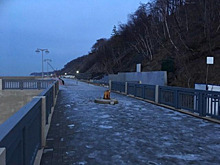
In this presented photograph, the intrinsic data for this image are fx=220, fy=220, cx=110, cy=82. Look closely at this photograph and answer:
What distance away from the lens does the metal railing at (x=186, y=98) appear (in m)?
8.88

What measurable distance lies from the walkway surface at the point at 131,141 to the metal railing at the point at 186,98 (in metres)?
0.64

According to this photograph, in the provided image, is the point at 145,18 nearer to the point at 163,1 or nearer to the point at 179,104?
the point at 163,1

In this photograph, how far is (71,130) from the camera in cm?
729

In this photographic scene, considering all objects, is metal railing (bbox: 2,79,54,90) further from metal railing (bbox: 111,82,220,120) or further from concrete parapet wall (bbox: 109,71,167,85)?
metal railing (bbox: 111,82,220,120)

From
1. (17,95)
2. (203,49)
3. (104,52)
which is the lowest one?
(17,95)

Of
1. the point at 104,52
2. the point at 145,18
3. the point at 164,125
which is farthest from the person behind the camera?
the point at 104,52

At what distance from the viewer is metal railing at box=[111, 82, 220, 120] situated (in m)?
8.88

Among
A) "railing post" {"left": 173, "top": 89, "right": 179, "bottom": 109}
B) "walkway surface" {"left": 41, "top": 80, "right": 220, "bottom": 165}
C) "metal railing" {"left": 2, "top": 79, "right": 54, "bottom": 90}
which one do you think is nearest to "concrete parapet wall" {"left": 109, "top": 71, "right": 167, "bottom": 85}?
"railing post" {"left": 173, "top": 89, "right": 179, "bottom": 109}

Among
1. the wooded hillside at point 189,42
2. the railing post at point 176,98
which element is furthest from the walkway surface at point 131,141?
the wooded hillside at point 189,42

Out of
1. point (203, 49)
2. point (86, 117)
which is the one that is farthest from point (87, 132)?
point (203, 49)

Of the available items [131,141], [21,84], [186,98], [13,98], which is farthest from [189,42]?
[131,141]

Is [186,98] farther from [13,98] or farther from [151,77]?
[13,98]

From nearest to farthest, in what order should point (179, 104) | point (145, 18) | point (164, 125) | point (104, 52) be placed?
1. point (164, 125)
2. point (179, 104)
3. point (145, 18)
4. point (104, 52)

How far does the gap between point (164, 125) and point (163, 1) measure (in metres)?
33.3
